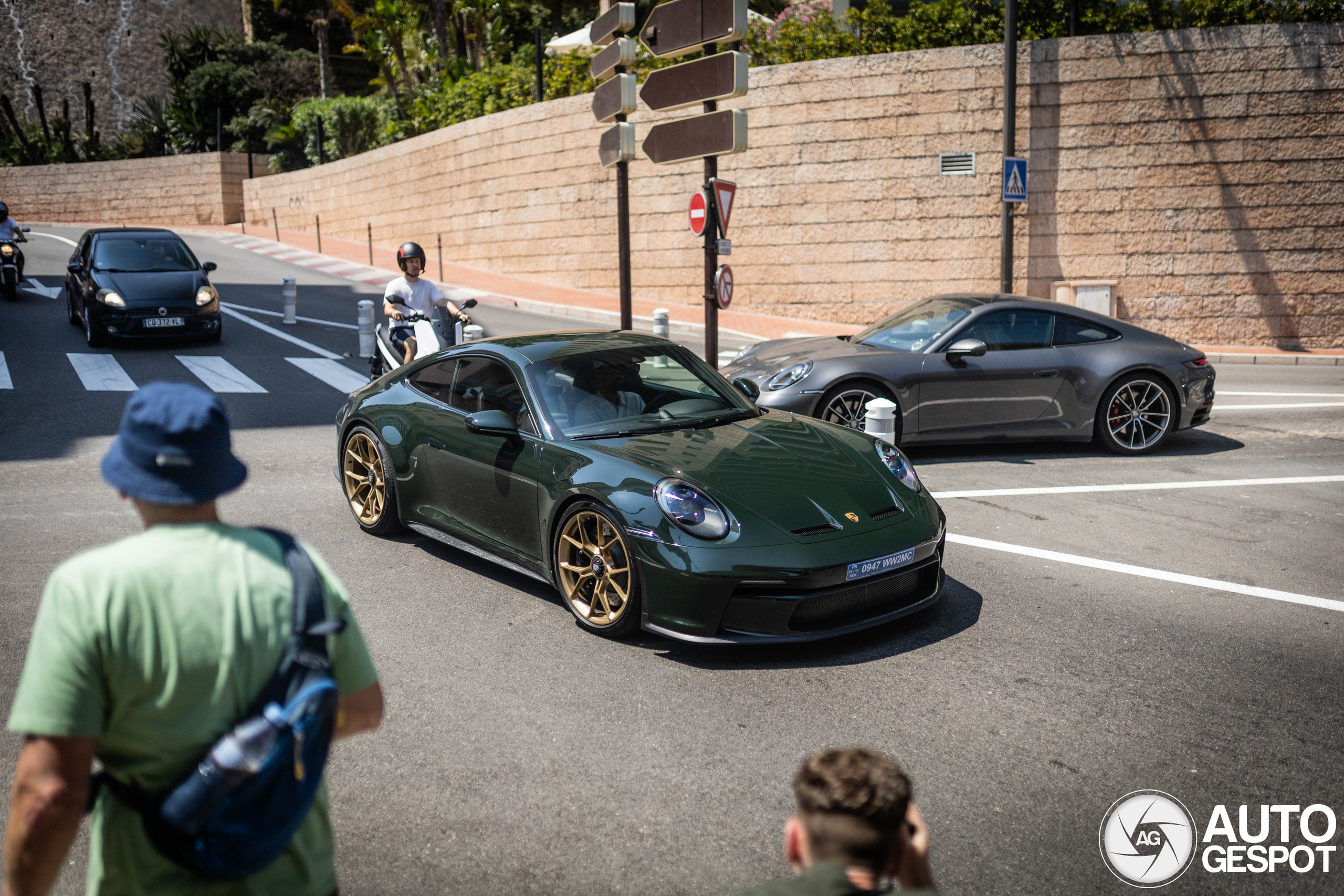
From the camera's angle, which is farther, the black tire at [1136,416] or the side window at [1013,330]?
the black tire at [1136,416]

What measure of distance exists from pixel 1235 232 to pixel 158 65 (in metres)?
63.5

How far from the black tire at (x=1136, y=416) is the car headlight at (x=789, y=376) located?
8.65 feet

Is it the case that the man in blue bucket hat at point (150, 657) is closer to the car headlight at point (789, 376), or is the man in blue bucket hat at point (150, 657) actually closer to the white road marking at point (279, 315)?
the car headlight at point (789, 376)

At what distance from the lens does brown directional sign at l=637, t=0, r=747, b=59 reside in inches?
434

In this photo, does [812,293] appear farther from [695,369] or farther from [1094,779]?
[1094,779]

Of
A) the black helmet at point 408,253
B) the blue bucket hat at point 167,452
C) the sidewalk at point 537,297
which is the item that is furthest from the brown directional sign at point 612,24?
the blue bucket hat at point 167,452

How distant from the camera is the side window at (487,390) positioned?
19.1ft

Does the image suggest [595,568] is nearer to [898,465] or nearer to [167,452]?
[898,465]

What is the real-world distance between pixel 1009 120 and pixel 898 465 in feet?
44.4

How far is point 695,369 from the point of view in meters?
6.31

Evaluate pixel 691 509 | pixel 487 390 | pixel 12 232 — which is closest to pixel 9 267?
pixel 12 232

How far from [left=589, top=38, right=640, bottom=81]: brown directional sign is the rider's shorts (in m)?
4.52

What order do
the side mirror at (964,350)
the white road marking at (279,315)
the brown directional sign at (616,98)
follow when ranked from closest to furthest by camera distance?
the side mirror at (964,350)
the brown directional sign at (616,98)
the white road marking at (279,315)

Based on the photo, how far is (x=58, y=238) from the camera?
3562cm
